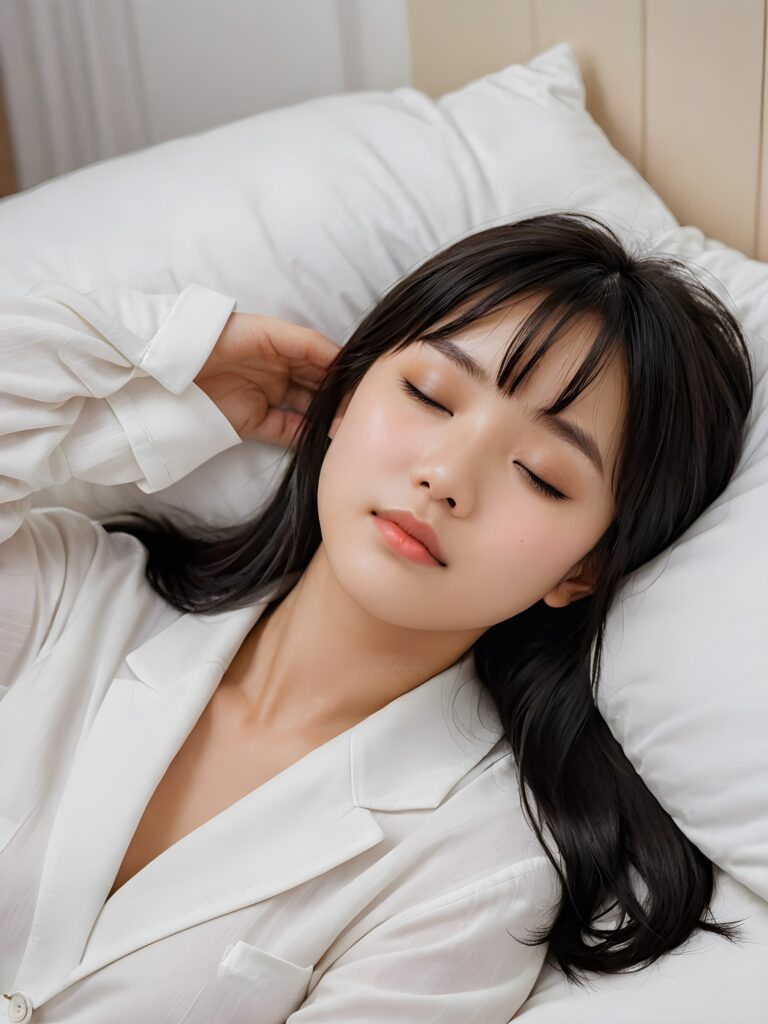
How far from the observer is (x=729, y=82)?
1.41 meters

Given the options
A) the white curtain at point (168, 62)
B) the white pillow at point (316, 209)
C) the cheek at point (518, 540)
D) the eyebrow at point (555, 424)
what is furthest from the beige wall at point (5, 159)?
the cheek at point (518, 540)

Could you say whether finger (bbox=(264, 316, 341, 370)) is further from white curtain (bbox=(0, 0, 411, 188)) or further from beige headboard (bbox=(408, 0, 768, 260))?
white curtain (bbox=(0, 0, 411, 188))

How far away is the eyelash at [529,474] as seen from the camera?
1.11 metres

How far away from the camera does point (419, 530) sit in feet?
3.57

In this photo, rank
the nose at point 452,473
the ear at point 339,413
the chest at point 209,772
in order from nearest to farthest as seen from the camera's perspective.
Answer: the nose at point 452,473 < the chest at point 209,772 < the ear at point 339,413

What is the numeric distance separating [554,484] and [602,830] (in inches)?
16.2

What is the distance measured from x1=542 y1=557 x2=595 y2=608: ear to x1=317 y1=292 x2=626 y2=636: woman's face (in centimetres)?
6

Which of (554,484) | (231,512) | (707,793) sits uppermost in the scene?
(554,484)

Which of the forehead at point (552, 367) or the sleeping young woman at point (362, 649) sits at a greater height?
the forehead at point (552, 367)

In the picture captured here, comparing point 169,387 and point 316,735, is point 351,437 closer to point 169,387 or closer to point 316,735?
point 169,387

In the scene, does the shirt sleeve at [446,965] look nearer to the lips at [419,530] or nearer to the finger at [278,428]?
the lips at [419,530]

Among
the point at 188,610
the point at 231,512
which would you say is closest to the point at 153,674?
the point at 188,610

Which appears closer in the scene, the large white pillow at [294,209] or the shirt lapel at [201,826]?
the shirt lapel at [201,826]

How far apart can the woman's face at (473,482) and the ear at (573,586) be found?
0.06 meters
